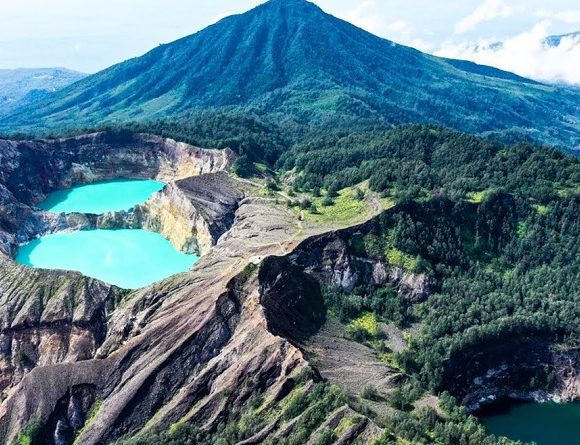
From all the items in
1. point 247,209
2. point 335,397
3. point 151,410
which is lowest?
point 151,410

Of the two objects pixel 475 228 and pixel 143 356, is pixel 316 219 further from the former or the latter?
pixel 143 356

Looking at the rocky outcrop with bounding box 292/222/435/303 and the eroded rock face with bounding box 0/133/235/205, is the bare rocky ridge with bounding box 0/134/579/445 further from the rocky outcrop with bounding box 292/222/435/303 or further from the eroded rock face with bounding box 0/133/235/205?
the eroded rock face with bounding box 0/133/235/205

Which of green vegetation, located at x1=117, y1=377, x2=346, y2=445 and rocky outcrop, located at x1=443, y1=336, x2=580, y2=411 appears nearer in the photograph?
green vegetation, located at x1=117, y1=377, x2=346, y2=445

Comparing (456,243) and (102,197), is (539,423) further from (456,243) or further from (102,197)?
(102,197)

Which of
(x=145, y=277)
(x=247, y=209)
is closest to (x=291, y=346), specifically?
Result: (x=145, y=277)

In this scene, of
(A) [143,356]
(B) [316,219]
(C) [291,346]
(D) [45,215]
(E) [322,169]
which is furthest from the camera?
(E) [322,169]

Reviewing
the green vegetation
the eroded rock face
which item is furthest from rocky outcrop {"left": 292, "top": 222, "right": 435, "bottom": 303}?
the eroded rock face
